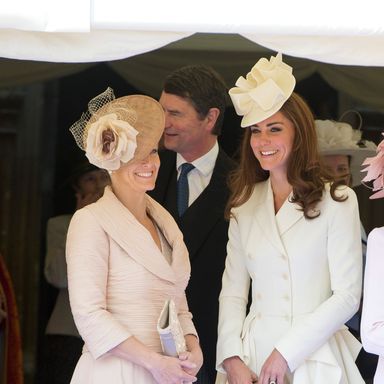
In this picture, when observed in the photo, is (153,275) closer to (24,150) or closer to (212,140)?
(212,140)

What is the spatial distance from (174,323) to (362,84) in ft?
11.1

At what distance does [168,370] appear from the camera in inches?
169

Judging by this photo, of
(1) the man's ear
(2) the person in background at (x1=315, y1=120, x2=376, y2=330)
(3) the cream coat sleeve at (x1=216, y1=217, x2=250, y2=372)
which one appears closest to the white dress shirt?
(1) the man's ear

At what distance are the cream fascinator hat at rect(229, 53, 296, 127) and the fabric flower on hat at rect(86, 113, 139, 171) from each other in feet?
1.84

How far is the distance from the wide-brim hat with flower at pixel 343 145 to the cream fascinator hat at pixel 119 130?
156 centimetres

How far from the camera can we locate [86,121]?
15.1 ft

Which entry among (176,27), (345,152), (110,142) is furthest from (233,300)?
(345,152)

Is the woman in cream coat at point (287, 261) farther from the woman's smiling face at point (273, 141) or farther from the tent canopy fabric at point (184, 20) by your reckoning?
the tent canopy fabric at point (184, 20)

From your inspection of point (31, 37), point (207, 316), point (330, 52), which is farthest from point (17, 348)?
point (330, 52)

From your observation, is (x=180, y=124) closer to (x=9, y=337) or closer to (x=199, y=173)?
(x=199, y=173)

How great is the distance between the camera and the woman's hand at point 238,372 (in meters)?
4.60

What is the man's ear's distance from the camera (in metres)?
5.46

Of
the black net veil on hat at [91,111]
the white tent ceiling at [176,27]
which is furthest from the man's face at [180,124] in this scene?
the white tent ceiling at [176,27]

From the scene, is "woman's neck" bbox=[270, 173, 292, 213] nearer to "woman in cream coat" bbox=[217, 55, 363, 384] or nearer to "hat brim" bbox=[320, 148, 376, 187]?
"woman in cream coat" bbox=[217, 55, 363, 384]
